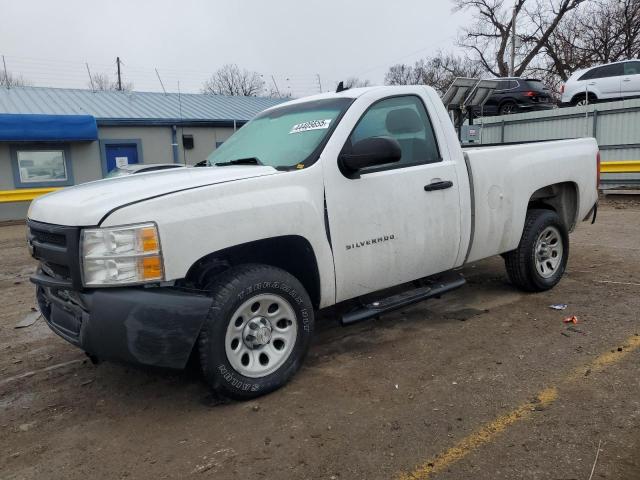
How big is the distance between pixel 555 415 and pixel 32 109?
1796 centimetres

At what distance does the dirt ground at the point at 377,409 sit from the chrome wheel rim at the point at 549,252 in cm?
60

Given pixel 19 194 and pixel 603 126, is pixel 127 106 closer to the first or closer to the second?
pixel 19 194

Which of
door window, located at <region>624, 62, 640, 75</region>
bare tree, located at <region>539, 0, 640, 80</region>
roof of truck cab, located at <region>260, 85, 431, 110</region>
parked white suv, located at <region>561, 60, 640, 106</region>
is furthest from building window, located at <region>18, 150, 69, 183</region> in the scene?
bare tree, located at <region>539, 0, 640, 80</region>

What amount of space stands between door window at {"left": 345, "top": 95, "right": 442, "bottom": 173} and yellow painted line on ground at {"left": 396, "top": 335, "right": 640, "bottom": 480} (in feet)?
6.12

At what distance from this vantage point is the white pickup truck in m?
2.83

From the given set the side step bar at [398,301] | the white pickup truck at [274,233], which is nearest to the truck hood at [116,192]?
the white pickup truck at [274,233]

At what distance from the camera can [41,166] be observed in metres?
16.4

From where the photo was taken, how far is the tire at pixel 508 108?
19044 mm

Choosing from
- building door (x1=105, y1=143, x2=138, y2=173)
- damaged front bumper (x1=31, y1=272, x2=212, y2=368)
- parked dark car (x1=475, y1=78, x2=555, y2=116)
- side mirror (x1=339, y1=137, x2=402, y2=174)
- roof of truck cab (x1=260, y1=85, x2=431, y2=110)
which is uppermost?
parked dark car (x1=475, y1=78, x2=555, y2=116)

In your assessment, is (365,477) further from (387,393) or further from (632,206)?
(632,206)

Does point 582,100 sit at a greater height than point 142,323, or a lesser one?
greater

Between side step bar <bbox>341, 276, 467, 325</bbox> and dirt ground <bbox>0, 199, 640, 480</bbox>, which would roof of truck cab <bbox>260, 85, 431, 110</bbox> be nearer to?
side step bar <bbox>341, 276, 467, 325</bbox>

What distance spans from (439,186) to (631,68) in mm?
16068

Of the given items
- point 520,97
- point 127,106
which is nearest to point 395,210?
point 520,97
